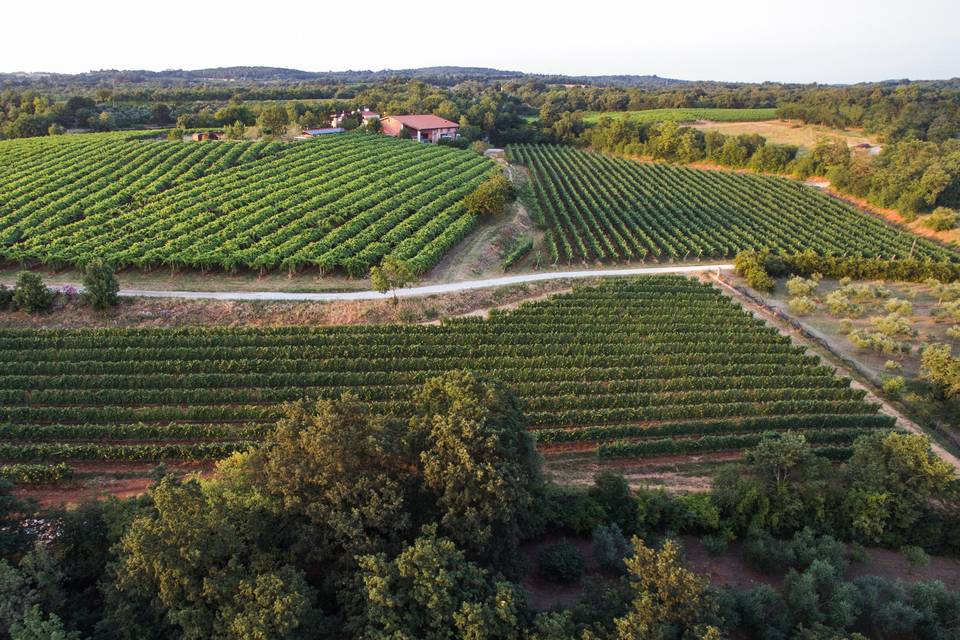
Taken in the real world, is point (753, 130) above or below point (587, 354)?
above

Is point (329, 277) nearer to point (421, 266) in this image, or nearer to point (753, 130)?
point (421, 266)

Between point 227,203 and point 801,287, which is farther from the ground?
point 227,203

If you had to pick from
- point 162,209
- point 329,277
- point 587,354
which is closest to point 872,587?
point 587,354

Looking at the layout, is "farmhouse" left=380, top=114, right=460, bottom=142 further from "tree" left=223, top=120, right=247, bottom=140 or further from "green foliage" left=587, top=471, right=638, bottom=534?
"green foliage" left=587, top=471, right=638, bottom=534

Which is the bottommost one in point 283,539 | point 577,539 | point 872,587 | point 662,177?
point 577,539

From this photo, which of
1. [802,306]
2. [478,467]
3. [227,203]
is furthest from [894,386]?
[227,203]

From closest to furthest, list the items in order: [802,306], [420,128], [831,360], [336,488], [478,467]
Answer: [336,488], [478,467], [831,360], [802,306], [420,128]

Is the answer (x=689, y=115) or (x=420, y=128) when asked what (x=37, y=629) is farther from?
(x=689, y=115)
